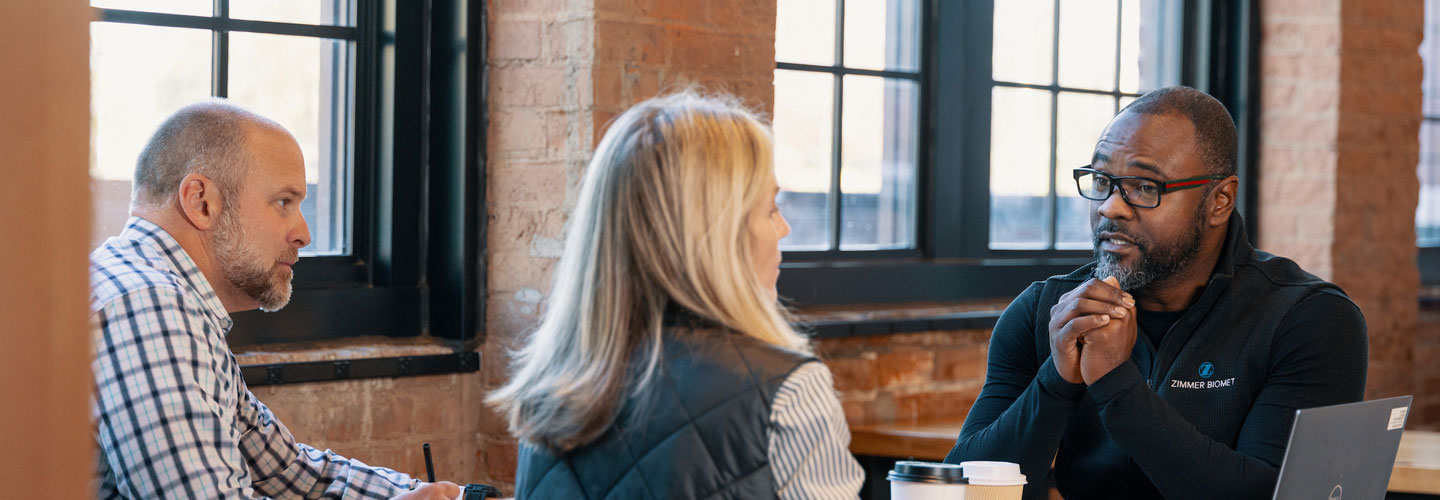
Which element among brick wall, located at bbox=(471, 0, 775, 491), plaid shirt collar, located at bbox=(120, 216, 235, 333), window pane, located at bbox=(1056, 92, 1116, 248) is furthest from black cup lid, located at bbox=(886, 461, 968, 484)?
window pane, located at bbox=(1056, 92, 1116, 248)

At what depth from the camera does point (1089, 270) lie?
2119 millimetres

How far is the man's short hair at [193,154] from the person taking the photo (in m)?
1.83

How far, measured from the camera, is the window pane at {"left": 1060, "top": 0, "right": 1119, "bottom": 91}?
3.68 m

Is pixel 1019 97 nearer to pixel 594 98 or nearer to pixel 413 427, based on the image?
pixel 594 98

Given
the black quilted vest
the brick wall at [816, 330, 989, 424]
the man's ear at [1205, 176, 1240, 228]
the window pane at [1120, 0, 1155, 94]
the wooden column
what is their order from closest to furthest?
the wooden column → the black quilted vest → the man's ear at [1205, 176, 1240, 228] → the brick wall at [816, 330, 989, 424] → the window pane at [1120, 0, 1155, 94]

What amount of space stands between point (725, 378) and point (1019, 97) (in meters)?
2.58

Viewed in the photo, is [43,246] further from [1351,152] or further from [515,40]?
[1351,152]

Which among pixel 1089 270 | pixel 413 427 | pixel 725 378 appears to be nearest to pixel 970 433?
pixel 1089 270

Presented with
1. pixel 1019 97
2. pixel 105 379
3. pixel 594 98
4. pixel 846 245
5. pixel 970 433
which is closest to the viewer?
pixel 105 379

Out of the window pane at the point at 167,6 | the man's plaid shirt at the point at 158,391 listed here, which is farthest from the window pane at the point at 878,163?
the man's plaid shirt at the point at 158,391

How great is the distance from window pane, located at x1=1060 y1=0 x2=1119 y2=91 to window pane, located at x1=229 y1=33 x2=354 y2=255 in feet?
6.51

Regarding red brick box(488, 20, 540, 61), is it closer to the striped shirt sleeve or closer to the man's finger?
the man's finger

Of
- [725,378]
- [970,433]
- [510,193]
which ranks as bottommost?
[970,433]

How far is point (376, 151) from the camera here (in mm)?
2660
